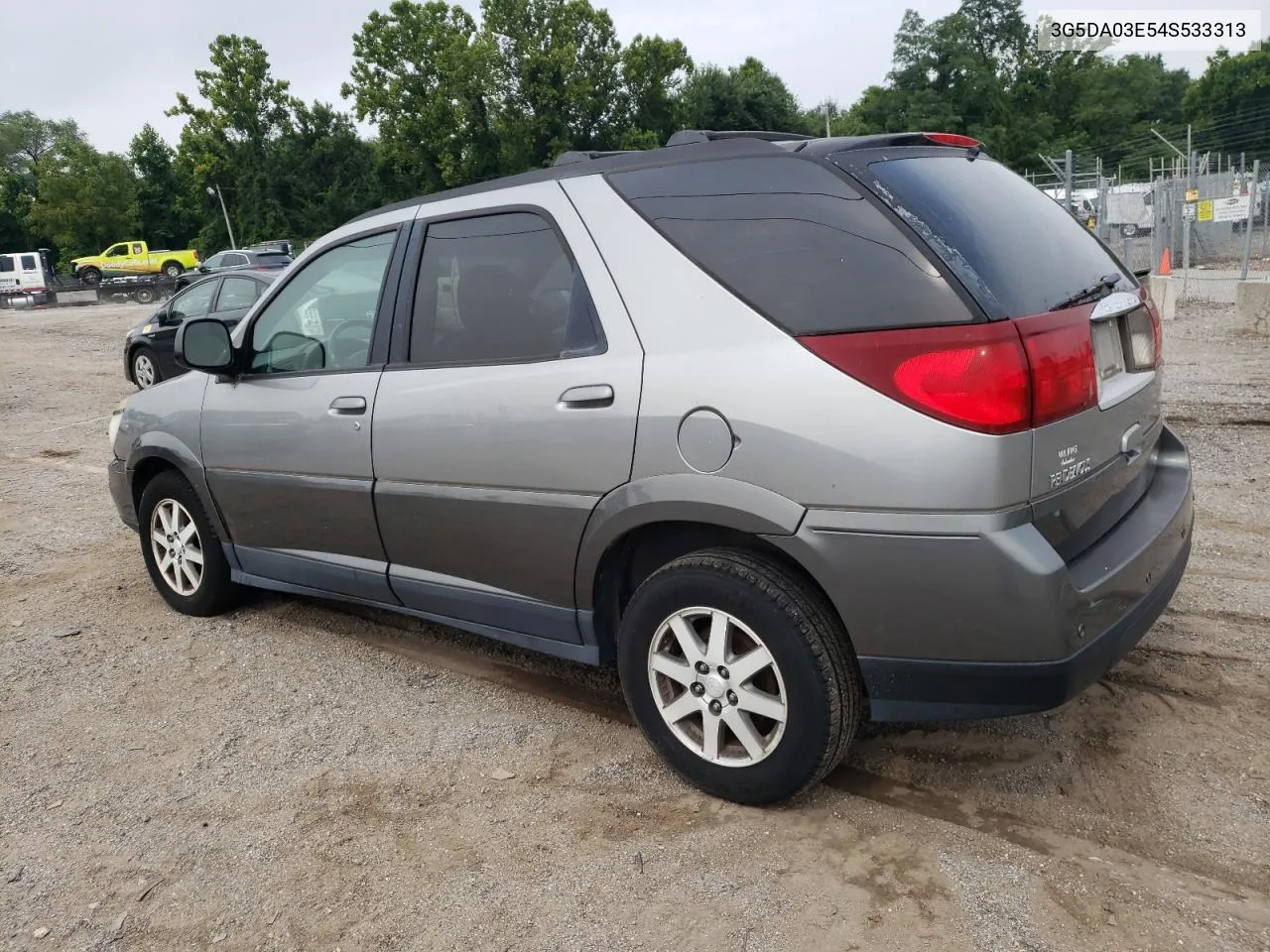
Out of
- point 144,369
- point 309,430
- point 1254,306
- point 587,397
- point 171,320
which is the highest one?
point 171,320

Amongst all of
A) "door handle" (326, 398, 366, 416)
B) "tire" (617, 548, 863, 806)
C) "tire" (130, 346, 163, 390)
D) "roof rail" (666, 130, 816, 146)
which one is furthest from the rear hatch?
"tire" (130, 346, 163, 390)

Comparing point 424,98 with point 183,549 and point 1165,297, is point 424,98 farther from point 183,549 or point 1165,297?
point 183,549

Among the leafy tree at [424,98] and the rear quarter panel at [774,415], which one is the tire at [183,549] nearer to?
the rear quarter panel at [774,415]

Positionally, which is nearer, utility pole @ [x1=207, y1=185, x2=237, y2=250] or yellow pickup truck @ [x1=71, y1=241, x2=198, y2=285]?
yellow pickup truck @ [x1=71, y1=241, x2=198, y2=285]

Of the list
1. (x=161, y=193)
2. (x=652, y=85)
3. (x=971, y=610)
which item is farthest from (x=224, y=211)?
(x=971, y=610)

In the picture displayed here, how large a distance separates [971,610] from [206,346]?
10.3 feet

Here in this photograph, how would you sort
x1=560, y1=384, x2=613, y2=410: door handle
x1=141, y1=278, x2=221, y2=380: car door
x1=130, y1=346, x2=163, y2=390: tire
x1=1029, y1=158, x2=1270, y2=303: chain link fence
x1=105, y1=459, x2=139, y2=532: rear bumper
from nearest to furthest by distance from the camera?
x1=560, y1=384, x2=613, y2=410: door handle
x1=105, y1=459, x2=139, y2=532: rear bumper
x1=141, y1=278, x2=221, y2=380: car door
x1=130, y1=346, x2=163, y2=390: tire
x1=1029, y1=158, x2=1270, y2=303: chain link fence

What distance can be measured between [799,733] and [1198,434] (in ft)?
18.2

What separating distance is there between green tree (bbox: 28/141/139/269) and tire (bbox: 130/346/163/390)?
46.4 m

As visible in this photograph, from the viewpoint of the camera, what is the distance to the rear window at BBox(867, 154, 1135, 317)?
8.15 ft

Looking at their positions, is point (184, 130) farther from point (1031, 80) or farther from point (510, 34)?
point (1031, 80)

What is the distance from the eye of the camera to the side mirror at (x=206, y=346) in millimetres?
4064

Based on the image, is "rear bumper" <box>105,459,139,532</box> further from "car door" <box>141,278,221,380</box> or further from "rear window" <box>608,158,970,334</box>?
"car door" <box>141,278,221,380</box>

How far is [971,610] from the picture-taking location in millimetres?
2408
